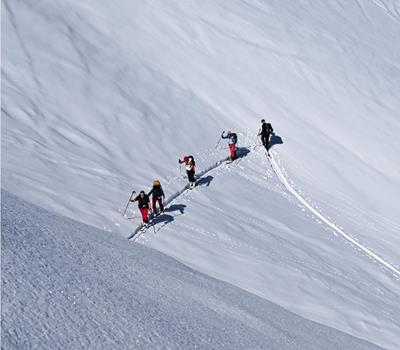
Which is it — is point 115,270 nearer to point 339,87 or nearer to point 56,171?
point 56,171

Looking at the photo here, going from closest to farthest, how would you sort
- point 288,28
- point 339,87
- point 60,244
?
point 60,244, point 339,87, point 288,28

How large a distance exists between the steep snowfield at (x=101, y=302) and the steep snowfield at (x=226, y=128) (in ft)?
12.2

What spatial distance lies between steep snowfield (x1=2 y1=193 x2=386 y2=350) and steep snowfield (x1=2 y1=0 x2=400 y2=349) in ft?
12.2

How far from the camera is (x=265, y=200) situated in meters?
21.3

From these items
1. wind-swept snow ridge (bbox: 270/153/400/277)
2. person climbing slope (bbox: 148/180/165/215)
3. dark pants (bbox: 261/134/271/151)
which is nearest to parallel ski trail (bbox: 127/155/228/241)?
person climbing slope (bbox: 148/180/165/215)

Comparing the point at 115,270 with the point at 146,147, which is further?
the point at 146,147

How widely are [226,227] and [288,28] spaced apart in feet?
67.8

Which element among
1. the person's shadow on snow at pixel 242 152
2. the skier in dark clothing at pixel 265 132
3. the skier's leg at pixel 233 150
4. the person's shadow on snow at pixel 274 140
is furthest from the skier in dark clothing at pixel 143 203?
the person's shadow on snow at pixel 274 140

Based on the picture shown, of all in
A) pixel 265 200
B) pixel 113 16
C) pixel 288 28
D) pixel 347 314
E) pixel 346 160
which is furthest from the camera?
pixel 288 28

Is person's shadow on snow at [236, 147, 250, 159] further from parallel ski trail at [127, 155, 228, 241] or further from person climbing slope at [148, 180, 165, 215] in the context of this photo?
person climbing slope at [148, 180, 165, 215]

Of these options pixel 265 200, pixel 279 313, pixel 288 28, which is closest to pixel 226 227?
pixel 265 200

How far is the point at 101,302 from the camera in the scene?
563 cm

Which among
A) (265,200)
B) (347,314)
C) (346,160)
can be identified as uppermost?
(346,160)

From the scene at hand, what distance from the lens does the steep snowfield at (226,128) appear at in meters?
16.2
